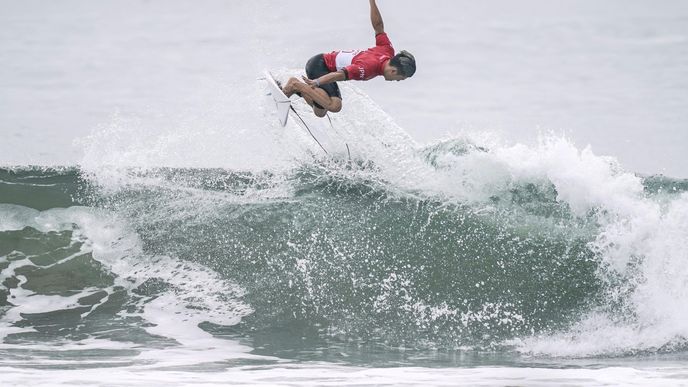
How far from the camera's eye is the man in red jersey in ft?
27.0

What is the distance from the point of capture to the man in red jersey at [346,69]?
8.23 meters

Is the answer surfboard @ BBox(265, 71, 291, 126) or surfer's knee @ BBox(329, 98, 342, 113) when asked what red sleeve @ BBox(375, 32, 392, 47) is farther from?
surfboard @ BBox(265, 71, 291, 126)

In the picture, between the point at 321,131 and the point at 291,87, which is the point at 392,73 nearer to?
the point at 291,87

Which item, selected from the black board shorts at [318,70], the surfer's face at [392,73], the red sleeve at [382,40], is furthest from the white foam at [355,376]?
the red sleeve at [382,40]

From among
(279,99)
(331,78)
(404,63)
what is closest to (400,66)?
(404,63)

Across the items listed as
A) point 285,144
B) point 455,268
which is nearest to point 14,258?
point 285,144

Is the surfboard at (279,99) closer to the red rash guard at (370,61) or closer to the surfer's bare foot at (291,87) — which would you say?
the surfer's bare foot at (291,87)

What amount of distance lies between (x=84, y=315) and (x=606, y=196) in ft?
16.2

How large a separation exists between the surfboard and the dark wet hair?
3.92 feet

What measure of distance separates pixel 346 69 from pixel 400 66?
0.53 m

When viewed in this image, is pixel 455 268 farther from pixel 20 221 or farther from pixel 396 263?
pixel 20 221

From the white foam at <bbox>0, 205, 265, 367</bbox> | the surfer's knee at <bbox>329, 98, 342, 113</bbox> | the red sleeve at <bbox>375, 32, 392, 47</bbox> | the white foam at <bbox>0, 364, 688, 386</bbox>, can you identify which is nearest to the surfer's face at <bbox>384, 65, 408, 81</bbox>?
the red sleeve at <bbox>375, 32, 392, 47</bbox>

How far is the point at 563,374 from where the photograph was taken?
6145mm

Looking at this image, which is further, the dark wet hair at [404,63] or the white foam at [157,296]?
Answer: the dark wet hair at [404,63]
